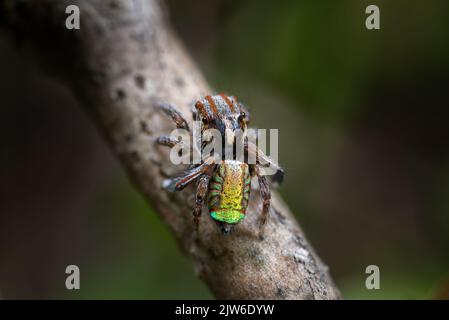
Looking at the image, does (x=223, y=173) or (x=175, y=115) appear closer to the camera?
(x=223, y=173)

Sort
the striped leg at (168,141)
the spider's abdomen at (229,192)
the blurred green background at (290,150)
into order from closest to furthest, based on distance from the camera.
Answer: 1. the spider's abdomen at (229,192)
2. the striped leg at (168,141)
3. the blurred green background at (290,150)

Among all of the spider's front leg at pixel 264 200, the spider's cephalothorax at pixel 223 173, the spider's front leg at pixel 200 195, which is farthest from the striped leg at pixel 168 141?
the spider's front leg at pixel 264 200

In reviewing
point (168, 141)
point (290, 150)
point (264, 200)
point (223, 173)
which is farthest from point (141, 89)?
point (290, 150)

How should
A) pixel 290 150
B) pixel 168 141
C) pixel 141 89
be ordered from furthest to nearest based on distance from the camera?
pixel 290 150 < pixel 141 89 < pixel 168 141

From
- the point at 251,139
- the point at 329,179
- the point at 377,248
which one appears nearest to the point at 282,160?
the point at 329,179

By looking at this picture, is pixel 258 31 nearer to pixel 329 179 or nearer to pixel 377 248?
pixel 329 179

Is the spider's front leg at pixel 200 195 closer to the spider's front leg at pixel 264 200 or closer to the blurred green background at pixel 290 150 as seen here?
the spider's front leg at pixel 264 200

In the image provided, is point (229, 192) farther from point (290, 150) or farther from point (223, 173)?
point (290, 150)
